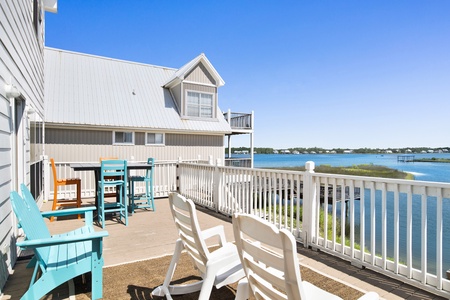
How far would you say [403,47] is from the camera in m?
11.4

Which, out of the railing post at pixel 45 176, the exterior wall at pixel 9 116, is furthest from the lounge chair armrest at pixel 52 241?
the railing post at pixel 45 176

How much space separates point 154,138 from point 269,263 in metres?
11.4

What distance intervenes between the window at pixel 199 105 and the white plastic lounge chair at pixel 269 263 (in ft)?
39.2

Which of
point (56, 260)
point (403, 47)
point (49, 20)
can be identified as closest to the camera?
point (56, 260)

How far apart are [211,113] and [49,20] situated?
8.81 metres

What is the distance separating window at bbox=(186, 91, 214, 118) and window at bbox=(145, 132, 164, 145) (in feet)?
6.18

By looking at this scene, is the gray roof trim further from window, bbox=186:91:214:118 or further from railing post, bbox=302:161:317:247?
railing post, bbox=302:161:317:247

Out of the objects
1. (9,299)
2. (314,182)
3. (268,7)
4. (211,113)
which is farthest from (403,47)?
(9,299)

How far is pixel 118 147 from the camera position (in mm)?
11406

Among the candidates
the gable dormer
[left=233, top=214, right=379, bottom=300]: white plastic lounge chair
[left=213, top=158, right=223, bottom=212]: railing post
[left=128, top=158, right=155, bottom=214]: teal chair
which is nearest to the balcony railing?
the gable dormer

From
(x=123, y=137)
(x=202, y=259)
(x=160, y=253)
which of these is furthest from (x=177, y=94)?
(x=202, y=259)

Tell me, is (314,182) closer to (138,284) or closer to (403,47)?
(138,284)

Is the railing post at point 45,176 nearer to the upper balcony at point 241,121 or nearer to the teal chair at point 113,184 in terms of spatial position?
the teal chair at point 113,184

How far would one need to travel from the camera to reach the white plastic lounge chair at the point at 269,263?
1301mm
